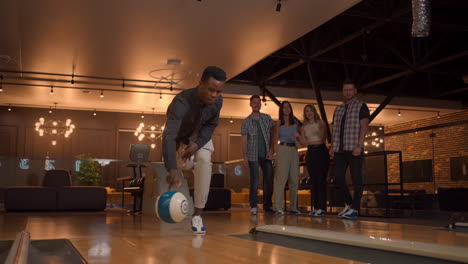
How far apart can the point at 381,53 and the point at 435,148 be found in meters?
6.15

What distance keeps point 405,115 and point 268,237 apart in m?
15.2

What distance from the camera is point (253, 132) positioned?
6.71 m

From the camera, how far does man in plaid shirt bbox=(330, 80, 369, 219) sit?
551 cm

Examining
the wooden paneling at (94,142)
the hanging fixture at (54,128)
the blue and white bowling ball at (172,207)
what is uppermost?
the hanging fixture at (54,128)

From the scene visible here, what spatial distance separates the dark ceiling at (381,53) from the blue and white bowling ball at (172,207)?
7.04 m

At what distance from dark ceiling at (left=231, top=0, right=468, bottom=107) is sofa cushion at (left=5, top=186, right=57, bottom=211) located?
18.6 feet

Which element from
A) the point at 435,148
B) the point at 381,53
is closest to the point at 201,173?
the point at 435,148

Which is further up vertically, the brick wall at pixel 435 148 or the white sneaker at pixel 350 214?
the brick wall at pixel 435 148

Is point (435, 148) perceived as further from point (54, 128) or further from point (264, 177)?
point (54, 128)

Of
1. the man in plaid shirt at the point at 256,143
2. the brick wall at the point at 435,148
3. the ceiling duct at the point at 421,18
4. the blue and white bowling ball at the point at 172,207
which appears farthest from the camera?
the brick wall at the point at 435,148

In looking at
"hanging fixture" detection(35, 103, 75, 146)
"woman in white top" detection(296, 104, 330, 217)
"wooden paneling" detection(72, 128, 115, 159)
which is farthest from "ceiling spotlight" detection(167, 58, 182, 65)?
"wooden paneling" detection(72, 128, 115, 159)

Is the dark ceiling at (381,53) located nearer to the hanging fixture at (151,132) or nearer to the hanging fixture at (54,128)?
the hanging fixture at (151,132)

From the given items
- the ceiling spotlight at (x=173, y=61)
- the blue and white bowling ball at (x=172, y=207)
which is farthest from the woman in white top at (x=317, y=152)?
the ceiling spotlight at (x=173, y=61)

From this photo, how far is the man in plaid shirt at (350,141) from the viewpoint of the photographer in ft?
18.1
